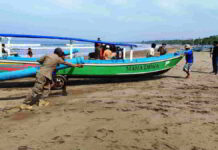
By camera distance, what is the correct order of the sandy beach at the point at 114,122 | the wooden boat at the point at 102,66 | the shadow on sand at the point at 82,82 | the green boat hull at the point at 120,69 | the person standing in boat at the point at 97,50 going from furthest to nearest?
1. the person standing in boat at the point at 97,50
2. the shadow on sand at the point at 82,82
3. the green boat hull at the point at 120,69
4. the wooden boat at the point at 102,66
5. the sandy beach at the point at 114,122

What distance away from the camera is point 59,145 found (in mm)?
3176

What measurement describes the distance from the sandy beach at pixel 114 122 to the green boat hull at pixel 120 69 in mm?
1268

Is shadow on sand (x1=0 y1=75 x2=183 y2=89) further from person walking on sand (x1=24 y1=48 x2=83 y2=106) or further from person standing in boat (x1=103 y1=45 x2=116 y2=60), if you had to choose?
person walking on sand (x1=24 y1=48 x2=83 y2=106)

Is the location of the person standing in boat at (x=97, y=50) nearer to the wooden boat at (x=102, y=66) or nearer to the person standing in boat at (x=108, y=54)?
the person standing in boat at (x=108, y=54)

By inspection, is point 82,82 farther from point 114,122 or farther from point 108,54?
point 114,122

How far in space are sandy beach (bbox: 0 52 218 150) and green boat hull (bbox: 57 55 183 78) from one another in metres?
1.27

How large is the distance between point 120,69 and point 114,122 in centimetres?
436

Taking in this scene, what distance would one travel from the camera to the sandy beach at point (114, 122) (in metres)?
3.24

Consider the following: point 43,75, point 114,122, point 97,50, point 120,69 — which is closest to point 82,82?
point 97,50

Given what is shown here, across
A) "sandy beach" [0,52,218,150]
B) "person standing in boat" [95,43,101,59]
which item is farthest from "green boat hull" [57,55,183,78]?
"sandy beach" [0,52,218,150]

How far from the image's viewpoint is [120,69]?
8.25 metres

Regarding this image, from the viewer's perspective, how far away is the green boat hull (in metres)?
7.63

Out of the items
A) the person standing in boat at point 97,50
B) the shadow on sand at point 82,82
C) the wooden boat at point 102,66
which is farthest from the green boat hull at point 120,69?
the person standing in boat at point 97,50

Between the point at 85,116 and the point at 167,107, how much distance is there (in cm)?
197
